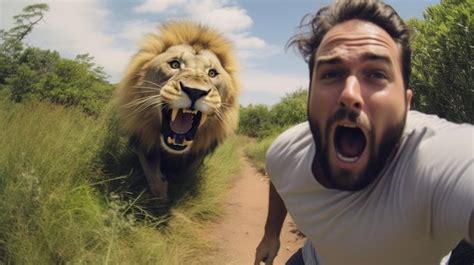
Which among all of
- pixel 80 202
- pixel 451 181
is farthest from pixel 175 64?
pixel 451 181

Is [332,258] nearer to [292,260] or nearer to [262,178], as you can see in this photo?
[292,260]

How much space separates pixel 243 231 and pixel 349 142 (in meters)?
3.17

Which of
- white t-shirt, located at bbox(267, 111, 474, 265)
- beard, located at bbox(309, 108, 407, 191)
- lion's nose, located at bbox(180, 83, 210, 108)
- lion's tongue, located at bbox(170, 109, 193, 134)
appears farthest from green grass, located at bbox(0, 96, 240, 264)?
beard, located at bbox(309, 108, 407, 191)

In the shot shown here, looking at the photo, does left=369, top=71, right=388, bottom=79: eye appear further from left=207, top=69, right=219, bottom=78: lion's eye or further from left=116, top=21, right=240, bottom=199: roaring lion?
left=207, top=69, right=219, bottom=78: lion's eye

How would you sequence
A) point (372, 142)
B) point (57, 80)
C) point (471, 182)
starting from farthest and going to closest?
point (57, 80) → point (372, 142) → point (471, 182)

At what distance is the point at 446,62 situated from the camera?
3.52 meters

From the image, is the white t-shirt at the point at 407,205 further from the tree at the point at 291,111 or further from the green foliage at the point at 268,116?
the green foliage at the point at 268,116

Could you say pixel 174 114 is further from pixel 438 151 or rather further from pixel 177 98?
pixel 438 151

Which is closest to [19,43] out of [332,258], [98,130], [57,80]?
[57,80]

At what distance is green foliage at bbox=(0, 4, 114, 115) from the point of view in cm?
674

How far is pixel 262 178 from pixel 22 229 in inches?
216

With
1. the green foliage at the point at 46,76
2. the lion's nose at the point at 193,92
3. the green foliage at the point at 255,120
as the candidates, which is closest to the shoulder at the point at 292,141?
the lion's nose at the point at 193,92

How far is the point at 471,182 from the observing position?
1.15 metres

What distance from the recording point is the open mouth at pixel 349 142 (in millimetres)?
1631
